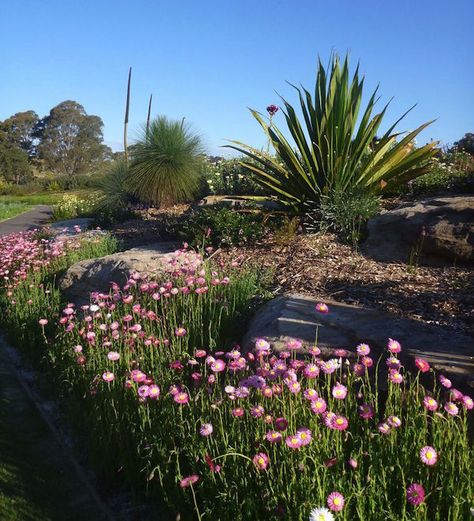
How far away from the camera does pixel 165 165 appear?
1266cm

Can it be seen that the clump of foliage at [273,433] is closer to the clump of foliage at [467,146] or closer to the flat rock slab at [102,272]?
the flat rock slab at [102,272]

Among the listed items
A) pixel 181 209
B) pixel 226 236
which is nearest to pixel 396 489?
pixel 226 236

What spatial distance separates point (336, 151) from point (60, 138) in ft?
197

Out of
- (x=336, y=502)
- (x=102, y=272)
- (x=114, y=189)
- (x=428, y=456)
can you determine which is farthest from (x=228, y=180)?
(x=336, y=502)

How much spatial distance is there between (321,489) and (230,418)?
0.79 metres

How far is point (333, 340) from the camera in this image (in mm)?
3373

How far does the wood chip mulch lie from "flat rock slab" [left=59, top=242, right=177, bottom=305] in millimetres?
954

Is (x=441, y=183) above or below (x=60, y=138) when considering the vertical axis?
below

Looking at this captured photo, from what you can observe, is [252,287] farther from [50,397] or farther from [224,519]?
[224,519]

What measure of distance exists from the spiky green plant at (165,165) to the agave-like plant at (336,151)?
5.25 metres

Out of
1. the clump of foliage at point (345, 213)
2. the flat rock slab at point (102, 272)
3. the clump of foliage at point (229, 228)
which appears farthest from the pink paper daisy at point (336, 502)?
the clump of foliage at point (345, 213)

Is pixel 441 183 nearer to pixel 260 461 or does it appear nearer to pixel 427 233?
pixel 427 233

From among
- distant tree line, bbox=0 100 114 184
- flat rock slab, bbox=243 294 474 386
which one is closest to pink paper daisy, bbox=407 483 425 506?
flat rock slab, bbox=243 294 474 386

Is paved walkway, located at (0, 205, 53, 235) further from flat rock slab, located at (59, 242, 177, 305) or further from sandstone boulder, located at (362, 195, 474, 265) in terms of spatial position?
sandstone boulder, located at (362, 195, 474, 265)
